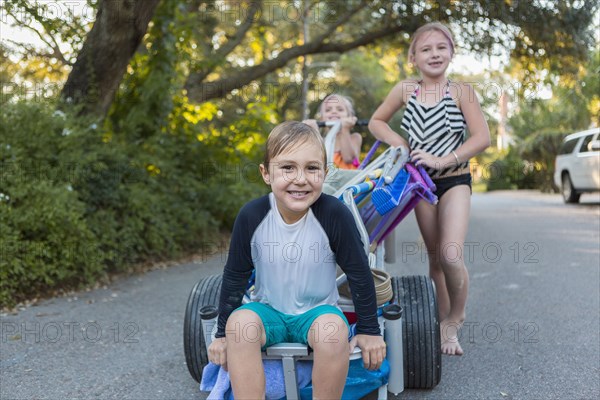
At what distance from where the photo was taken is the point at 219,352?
242cm

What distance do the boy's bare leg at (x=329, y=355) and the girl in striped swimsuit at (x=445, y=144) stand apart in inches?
52.2

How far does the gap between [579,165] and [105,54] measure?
11079 millimetres

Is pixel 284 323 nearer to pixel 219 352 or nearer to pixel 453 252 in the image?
pixel 219 352

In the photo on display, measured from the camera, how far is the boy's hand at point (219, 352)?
7.91ft

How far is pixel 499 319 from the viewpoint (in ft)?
14.4

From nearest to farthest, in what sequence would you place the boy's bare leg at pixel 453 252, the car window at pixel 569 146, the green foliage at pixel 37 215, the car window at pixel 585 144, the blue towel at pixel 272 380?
the blue towel at pixel 272 380 → the boy's bare leg at pixel 453 252 → the green foliage at pixel 37 215 → the car window at pixel 585 144 → the car window at pixel 569 146

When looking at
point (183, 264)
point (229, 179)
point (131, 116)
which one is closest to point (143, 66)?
point (131, 116)

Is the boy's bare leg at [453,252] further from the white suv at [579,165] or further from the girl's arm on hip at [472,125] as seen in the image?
the white suv at [579,165]

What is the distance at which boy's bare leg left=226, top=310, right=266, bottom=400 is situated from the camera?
2.27m

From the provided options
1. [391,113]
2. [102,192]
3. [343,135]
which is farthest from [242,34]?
[391,113]

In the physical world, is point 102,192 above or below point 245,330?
above

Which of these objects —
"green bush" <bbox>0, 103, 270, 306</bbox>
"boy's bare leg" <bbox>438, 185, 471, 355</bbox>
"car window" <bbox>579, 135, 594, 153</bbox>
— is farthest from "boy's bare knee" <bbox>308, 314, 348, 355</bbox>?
"car window" <bbox>579, 135, 594, 153</bbox>

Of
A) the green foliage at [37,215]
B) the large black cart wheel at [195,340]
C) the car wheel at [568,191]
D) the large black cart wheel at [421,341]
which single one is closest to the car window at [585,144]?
the car wheel at [568,191]

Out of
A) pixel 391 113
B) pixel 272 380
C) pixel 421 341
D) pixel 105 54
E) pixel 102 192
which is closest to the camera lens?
pixel 272 380
